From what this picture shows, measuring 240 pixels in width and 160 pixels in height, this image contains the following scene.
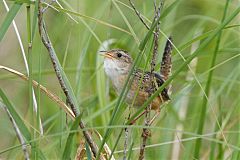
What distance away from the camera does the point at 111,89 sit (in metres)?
4.65

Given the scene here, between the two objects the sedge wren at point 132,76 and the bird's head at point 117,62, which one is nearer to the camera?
the sedge wren at point 132,76

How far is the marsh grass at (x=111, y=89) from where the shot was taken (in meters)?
2.74

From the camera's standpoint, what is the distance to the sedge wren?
139 inches

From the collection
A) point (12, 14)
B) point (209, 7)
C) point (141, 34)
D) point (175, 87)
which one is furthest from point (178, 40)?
point (12, 14)

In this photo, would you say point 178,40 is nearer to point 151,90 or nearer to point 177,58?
point 177,58

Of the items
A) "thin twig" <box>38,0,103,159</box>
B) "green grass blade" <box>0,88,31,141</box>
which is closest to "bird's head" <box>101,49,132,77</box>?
"thin twig" <box>38,0,103,159</box>

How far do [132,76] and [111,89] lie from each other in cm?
116

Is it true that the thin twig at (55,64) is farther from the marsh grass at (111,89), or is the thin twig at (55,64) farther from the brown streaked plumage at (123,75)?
the brown streaked plumage at (123,75)

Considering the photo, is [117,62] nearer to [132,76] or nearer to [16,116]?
[132,76]

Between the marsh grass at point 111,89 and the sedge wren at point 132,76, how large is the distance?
A: 0.23 feet

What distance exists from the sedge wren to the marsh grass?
2.7 inches

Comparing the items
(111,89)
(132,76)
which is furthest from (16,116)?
(111,89)

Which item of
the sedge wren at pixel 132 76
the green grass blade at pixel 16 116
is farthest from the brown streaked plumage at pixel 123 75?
the green grass blade at pixel 16 116

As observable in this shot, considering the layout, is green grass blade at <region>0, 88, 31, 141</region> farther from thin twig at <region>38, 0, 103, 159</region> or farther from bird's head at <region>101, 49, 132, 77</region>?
bird's head at <region>101, 49, 132, 77</region>
